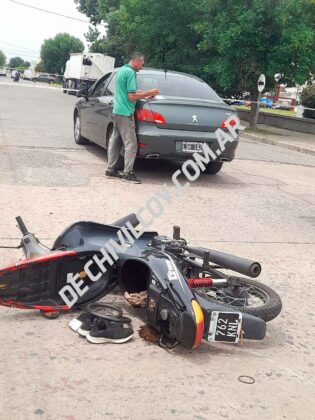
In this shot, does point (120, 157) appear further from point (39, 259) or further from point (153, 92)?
point (39, 259)

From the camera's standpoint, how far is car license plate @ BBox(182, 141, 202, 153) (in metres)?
7.21

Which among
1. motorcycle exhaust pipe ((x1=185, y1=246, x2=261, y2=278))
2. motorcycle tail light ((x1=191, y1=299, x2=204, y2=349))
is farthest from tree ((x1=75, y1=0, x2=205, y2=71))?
motorcycle tail light ((x1=191, y1=299, x2=204, y2=349))

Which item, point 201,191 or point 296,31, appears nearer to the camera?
point 201,191

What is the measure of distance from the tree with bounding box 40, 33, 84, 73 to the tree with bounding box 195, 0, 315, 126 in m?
86.2

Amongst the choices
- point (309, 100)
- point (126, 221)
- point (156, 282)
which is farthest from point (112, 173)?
point (309, 100)

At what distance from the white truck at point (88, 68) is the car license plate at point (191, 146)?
36174mm

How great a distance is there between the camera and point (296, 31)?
63.2 ft

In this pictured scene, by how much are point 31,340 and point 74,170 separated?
4.90 m

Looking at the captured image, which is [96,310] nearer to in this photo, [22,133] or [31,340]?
[31,340]

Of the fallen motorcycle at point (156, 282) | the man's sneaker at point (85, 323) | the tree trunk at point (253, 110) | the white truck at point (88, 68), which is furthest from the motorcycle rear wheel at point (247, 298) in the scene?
the white truck at point (88, 68)

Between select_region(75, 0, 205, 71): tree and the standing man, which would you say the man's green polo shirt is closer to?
the standing man

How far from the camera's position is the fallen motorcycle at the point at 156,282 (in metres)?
2.87

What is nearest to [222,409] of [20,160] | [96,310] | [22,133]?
[96,310]

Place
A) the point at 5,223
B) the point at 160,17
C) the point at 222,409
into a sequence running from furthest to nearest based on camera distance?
1. the point at 160,17
2. the point at 5,223
3. the point at 222,409
